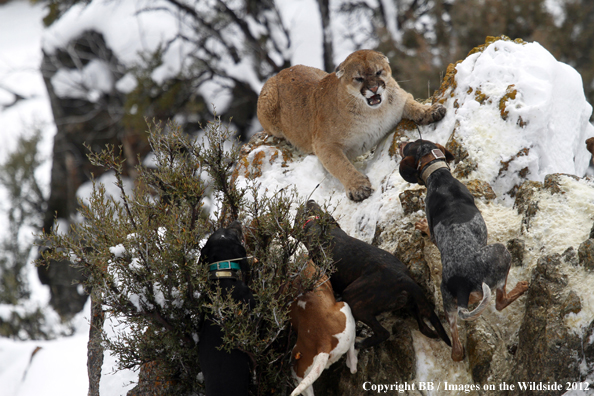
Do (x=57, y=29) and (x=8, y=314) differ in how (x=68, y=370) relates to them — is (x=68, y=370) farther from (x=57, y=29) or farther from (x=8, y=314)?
(x=57, y=29)

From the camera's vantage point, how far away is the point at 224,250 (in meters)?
3.40

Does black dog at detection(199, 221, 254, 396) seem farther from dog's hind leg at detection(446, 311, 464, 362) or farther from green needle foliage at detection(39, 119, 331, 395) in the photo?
dog's hind leg at detection(446, 311, 464, 362)

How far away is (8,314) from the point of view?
42.2ft

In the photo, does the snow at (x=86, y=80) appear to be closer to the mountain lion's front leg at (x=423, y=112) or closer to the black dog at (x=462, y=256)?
the mountain lion's front leg at (x=423, y=112)

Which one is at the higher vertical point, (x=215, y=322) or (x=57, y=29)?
(x=57, y=29)

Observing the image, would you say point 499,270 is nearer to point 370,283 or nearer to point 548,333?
point 548,333

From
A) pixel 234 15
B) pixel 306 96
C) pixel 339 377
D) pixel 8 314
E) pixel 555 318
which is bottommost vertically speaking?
pixel 339 377

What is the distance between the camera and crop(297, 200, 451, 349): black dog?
124 inches

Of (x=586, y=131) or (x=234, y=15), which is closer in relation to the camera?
(x=586, y=131)

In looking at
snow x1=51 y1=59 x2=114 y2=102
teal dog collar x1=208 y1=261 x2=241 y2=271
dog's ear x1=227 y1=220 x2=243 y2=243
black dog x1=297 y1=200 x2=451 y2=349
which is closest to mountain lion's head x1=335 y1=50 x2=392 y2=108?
black dog x1=297 y1=200 x2=451 y2=349

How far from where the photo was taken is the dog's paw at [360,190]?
178 inches

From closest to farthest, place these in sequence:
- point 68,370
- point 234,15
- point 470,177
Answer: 1. point 470,177
2. point 68,370
3. point 234,15

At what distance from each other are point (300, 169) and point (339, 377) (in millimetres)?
2624

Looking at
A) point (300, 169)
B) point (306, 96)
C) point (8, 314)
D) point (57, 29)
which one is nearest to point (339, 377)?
point (300, 169)
